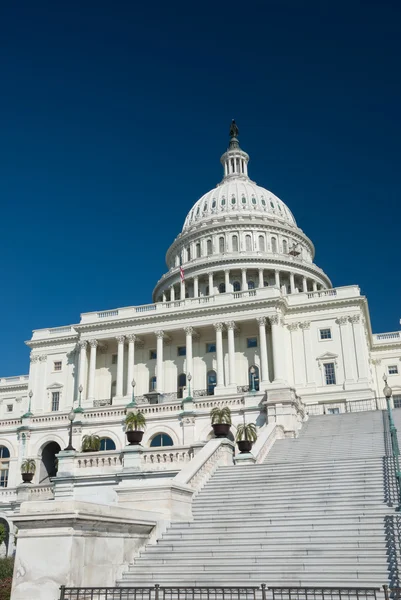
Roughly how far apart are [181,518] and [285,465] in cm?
629

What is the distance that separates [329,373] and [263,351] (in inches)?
302

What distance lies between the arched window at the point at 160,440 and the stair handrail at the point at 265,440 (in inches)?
483

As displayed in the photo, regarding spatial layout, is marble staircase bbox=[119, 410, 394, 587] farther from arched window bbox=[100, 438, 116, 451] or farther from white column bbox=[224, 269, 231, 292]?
white column bbox=[224, 269, 231, 292]

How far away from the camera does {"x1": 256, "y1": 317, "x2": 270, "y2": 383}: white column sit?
2665 inches

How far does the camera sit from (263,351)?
226 feet

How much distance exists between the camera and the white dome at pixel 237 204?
111m

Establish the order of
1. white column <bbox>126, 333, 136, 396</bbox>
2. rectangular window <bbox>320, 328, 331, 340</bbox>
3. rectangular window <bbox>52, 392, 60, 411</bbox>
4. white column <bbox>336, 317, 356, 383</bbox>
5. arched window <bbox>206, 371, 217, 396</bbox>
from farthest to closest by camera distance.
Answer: rectangular window <bbox>52, 392, 60, 411</bbox>, white column <bbox>126, 333, 136, 396</bbox>, arched window <bbox>206, 371, 217, 396</bbox>, rectangular window <bbox>320, 328, 331, 340</bbox>, white column <bbox>336, 317, 356, 383</bbox>

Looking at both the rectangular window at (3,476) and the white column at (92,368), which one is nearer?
the rectangular window at (3,476)

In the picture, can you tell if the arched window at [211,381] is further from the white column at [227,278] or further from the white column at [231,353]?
the white column at [227,278]

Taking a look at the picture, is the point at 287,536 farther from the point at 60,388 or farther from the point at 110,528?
the point at 60,388

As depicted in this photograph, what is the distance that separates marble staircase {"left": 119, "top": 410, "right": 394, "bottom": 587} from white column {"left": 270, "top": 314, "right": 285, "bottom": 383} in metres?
41.2

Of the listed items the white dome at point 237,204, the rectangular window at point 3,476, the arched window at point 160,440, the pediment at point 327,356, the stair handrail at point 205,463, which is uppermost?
the white dome at point 237,204

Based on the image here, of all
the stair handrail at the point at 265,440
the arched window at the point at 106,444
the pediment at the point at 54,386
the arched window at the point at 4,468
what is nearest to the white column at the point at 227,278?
the pediment at the point at 54,386

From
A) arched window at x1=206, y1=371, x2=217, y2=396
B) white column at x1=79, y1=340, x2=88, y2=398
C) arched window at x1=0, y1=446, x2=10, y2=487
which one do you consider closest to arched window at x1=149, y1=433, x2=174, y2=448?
arched window at x1=0, y1=446, x2=10, y2=487
